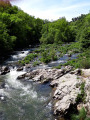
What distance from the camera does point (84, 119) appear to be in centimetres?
907

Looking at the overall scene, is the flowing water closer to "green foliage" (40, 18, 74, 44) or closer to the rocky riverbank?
the rocky riverbank

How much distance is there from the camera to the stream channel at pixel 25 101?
10.9 meters

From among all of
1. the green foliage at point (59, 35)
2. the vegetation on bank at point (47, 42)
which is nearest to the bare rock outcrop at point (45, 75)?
the vegetation on bank at point (47, 42)

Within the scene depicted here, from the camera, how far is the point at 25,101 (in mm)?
12938

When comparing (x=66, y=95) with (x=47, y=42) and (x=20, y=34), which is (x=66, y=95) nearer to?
(x=20, y=34)

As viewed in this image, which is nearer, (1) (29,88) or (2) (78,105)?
(2) (78,105)

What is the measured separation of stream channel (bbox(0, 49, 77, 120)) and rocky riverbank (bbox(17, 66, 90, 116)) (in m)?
0.76

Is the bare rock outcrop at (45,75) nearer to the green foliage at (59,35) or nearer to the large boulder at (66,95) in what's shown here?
the large boulder at (66,95)

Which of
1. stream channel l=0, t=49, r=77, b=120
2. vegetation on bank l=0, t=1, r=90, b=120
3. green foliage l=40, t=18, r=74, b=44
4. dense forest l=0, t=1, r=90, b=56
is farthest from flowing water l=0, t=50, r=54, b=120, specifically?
green foliage l=40, t=18, r=74, b=44

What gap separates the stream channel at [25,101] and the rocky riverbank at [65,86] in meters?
0.76

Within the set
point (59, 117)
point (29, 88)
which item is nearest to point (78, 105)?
point (59, 117)

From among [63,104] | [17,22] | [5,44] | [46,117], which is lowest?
[46,117]

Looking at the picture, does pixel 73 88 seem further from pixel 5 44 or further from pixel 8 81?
pixel 5 44

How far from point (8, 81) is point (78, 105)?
10.5m
